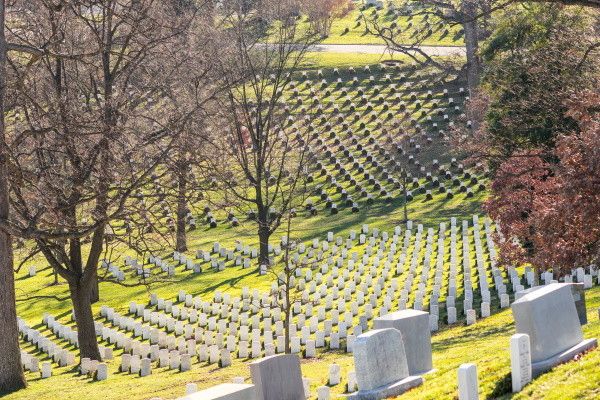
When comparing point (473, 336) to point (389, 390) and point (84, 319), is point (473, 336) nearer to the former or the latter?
point (84, 319)

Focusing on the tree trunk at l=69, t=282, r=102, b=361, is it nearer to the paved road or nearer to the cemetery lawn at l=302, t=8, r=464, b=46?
the paved road

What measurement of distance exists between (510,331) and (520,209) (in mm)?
4665

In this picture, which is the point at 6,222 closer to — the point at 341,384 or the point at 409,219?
the point at 341,384

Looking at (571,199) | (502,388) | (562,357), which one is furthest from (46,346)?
(502,388)

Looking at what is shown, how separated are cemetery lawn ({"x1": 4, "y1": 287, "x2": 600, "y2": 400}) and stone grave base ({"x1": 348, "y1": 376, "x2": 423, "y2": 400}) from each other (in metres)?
0.15

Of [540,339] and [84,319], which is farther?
[84,319]

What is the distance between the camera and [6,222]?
19562 mm

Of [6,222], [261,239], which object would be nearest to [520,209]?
[6,222]

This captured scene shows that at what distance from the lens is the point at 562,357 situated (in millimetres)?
13445

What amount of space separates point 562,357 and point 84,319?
13.9 m

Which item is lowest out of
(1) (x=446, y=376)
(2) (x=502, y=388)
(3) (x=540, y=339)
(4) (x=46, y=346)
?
(4) (x=46, y=346)

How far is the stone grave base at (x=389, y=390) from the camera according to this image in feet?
44.1

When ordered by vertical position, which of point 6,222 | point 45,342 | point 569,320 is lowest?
point 45,342

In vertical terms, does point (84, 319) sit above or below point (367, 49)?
below
